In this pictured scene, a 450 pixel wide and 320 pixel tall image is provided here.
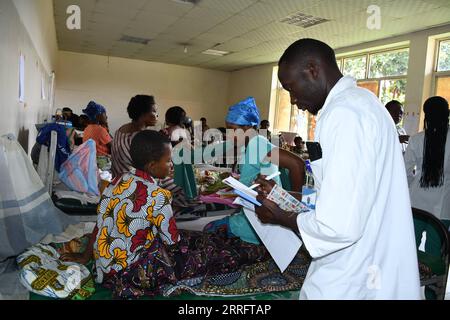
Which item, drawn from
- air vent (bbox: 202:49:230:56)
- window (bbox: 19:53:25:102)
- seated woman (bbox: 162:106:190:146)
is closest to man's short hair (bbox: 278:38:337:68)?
window (bbox: 19:53:25:102)

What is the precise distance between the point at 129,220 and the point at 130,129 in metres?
1.39

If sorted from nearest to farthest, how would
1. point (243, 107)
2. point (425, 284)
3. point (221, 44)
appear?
point (425, 284) → point (243, 107) → point (221, 44)

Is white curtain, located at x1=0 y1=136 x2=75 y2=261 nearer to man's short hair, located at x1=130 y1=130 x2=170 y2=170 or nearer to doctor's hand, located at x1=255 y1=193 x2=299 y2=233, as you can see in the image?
man's short hair, located at x1=130 y1=130 x2=170 y2=170

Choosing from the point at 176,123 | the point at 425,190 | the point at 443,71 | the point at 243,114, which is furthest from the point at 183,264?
the point at 443,71

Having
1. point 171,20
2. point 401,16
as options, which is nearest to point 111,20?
point 171,20

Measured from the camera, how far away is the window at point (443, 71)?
22.2 ft

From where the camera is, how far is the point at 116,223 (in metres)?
1.96

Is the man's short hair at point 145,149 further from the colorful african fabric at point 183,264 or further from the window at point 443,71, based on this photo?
the window at point 443,71

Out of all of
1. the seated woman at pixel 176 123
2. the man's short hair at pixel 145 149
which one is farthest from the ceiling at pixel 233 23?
the man's short hair at pixel 145 149

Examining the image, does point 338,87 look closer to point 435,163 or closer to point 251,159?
point 251,159

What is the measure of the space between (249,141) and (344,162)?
1.56 metres

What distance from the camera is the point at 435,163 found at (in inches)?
113

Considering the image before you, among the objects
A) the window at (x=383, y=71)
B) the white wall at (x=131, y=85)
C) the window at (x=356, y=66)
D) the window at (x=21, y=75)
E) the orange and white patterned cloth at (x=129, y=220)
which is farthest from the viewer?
the white wall at (x=131, y=85)
